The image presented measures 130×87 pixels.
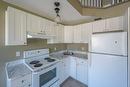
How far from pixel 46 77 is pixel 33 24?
1308mm

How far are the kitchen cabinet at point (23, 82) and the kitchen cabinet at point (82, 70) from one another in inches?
71.4

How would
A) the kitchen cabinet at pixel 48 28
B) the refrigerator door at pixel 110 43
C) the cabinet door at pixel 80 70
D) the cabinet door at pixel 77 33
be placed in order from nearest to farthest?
the refrigerator door at pixel 110 43 < the kitchen cabinet at pixel 48 28 < the cabinet door at pixel 80 70 < the cabinet door at pixel 77 33

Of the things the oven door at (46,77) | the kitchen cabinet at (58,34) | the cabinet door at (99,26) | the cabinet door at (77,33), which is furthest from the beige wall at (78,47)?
the oven door at (46,77)

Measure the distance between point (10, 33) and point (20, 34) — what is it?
0.69 feet

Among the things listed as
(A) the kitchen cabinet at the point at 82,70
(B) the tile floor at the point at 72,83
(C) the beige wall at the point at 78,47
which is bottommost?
(B) the tile floor at the point at 72,83

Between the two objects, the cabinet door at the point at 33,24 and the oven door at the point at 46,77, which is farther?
the cabinet door at the point at 33,24

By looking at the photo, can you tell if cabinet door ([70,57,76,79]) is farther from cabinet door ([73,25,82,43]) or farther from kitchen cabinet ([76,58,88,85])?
cabinet door ([73,25,82,43])

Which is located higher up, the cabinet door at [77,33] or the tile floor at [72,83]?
the cabinet door at [77,33]

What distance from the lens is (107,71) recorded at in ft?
6.12

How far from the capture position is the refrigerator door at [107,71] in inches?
66.0

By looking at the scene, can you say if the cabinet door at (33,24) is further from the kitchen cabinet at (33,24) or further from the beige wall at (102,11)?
the beige wall at (102,11)

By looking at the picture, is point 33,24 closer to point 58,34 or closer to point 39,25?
point 39,25

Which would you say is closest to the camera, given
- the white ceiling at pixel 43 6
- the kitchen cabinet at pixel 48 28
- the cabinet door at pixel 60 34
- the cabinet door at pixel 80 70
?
the white ceiling at pixel 43 6

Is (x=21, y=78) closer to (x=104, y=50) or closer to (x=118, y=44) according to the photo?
(x=104, y=50)
